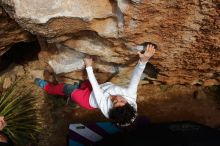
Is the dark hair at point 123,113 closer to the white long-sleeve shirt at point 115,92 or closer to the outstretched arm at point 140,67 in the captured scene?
the white long-sleeve shirt at point 115,92

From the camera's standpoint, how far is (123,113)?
3918 millimetres

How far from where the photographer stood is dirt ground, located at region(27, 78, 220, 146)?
5574mm

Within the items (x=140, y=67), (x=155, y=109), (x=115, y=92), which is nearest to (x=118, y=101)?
(x=115, y=92)

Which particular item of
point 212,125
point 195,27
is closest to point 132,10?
point 195,27

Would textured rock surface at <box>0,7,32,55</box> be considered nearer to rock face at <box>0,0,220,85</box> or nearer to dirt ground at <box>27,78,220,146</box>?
rock face at <box>0,0,220,85</box>

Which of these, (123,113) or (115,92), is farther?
(115,92)

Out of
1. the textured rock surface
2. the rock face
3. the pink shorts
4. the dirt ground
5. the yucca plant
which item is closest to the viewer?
the rock face

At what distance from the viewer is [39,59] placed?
518cm

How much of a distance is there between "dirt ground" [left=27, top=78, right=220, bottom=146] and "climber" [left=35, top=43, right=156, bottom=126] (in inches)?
27.2

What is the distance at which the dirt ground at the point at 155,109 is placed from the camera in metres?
5.57

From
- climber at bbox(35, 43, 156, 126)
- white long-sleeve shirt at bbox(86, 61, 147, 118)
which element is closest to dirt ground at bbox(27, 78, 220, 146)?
climber at bbox(35, 43, 156, 126)

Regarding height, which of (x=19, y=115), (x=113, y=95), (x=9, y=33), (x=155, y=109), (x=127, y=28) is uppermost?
(x=127, y=28)

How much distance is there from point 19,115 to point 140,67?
5.35ft

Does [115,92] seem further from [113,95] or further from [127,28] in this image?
[127,28]
